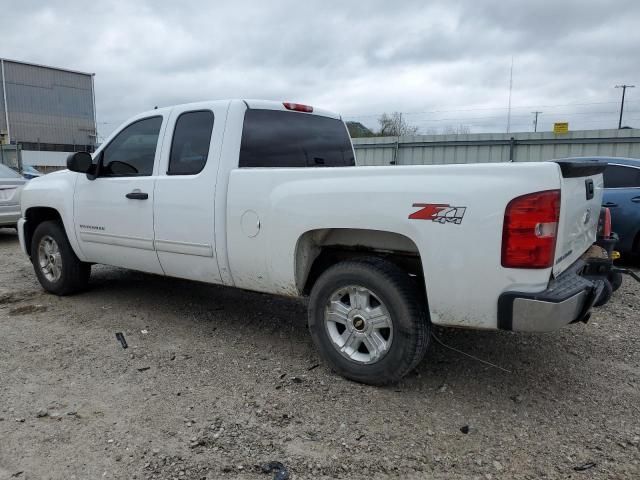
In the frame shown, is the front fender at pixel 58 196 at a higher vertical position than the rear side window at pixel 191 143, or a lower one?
lower

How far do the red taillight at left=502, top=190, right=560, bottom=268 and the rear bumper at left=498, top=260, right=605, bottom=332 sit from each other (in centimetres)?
17

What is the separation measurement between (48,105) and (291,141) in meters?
45.3

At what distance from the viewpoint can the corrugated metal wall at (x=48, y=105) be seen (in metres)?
40.7

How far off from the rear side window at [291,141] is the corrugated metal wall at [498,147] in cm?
852

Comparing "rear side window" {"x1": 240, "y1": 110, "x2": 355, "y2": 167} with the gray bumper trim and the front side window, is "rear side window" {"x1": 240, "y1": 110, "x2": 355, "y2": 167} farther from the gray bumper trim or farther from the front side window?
the gray bumper trim

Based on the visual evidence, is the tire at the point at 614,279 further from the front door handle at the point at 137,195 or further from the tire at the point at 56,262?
the tire at the point at 56,262

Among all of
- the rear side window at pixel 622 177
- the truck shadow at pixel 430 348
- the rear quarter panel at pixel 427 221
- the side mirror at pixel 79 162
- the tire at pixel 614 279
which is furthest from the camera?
the rear side window at pixel 622 177

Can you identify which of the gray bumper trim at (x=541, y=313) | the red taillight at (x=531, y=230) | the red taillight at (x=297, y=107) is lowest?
the gray bumper trim at (x=541, y=313)

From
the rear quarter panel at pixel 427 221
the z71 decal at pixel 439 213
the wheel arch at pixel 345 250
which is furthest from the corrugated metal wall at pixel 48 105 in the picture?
the z71 decal at pixel 439 213

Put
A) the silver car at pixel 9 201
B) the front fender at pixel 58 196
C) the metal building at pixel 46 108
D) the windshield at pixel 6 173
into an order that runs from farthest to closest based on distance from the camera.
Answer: the metal building at pixel 46 108 < the windshield at pixel 6 173 < the silver car at pixel 9 201 < the front fender at pixel 58 196

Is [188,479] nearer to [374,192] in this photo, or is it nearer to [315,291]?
[315,291]

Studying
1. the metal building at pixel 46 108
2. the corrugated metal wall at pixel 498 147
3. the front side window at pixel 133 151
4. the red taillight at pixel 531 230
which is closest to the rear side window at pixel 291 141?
the front side window at pixel 133 151

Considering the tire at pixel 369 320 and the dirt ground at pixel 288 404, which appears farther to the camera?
the tire at pixel 369 320

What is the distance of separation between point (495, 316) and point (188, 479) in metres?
1.78
